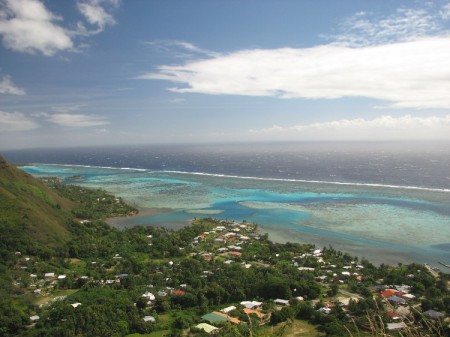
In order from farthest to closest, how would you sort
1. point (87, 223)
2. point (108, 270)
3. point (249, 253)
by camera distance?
point (87, 223) < point (249, 253) < point (108, 270)

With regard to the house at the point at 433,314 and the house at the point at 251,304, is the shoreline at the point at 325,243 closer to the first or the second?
the house at the point at 433,314

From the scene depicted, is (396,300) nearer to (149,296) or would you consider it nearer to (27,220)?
(149,296)

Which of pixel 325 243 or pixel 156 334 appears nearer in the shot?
pixel 156 334

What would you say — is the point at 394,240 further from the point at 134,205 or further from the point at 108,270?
the point at 134,205

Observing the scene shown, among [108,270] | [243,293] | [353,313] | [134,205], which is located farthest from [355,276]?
[134,205]

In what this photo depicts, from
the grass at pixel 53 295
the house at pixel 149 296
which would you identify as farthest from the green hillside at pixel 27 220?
the house at pixel 149 296

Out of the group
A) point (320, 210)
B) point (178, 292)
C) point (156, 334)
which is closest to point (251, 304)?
point (178, 292)
